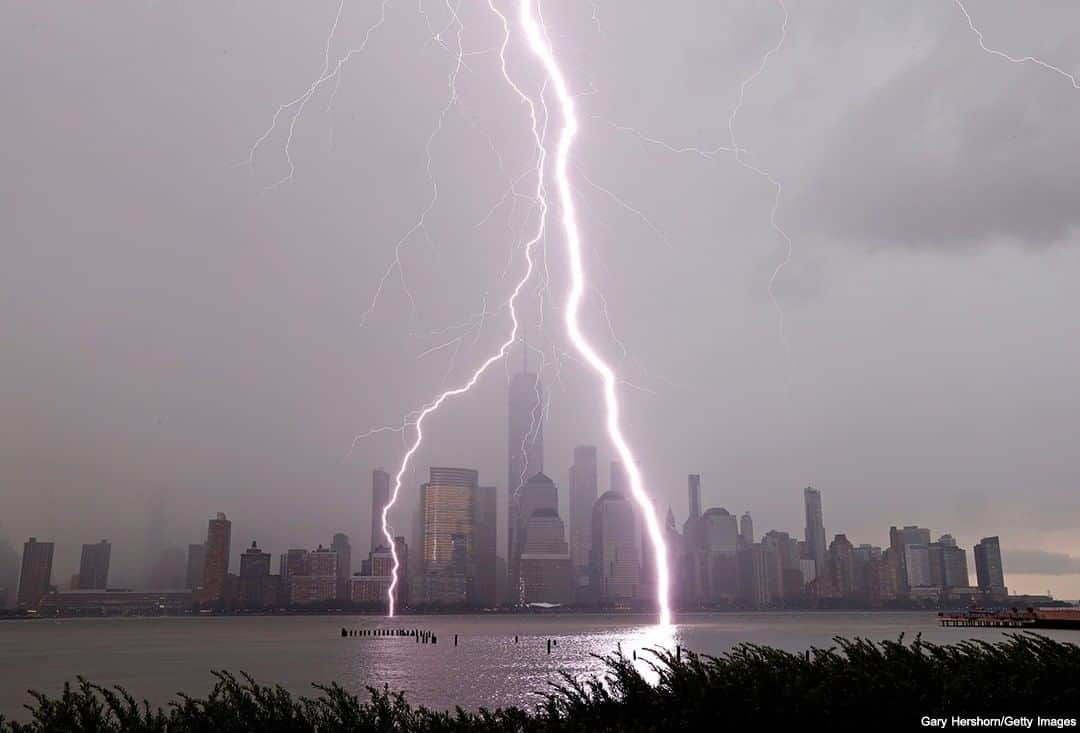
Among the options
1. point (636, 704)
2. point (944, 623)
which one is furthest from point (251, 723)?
point (944, 623)

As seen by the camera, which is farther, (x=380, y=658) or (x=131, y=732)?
(x=380, y=658)

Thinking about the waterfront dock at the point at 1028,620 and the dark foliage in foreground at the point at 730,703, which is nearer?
the dark foliage in foreground at the point at 730,703

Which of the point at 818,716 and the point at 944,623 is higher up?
the point at 818,716

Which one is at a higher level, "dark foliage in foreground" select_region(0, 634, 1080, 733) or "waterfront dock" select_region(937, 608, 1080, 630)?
"dark foliage in foreground" select_region(0, 634, 1080, 733)

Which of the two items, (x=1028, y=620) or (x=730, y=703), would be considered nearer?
(x=730, y=703)

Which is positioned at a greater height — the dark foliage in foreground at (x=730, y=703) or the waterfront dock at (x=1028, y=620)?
the dark foliage in foreground at (x=730, y=703)

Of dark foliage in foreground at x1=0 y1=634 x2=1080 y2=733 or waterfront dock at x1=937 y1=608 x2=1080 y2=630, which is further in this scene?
waterfront dock at x1=937 y1=608 x2=1080 y2=630

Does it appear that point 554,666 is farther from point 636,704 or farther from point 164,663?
point 636,704

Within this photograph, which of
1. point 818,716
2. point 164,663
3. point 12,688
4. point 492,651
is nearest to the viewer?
point 818,716
